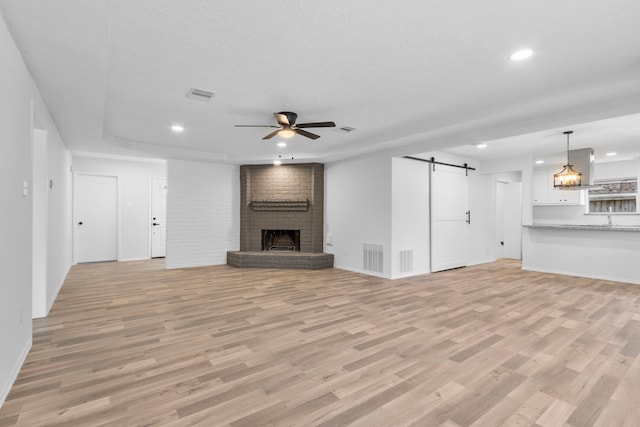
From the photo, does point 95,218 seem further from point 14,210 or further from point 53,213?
point 14,210

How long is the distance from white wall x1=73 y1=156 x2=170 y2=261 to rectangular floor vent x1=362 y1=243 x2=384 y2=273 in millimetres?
5653

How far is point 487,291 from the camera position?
195 inches

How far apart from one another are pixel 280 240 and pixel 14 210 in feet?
19.1

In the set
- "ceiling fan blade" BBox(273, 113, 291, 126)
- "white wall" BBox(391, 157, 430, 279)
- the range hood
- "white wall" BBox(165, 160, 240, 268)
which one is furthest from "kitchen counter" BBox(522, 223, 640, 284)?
"white wall" BBox(165, 160, 240, 268)

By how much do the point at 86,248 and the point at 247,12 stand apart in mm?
7801

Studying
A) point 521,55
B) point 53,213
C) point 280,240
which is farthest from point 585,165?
point 53,213

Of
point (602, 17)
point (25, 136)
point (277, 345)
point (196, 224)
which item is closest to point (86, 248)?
point (196, 224)

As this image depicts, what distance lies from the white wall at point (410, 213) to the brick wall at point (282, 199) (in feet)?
6.88

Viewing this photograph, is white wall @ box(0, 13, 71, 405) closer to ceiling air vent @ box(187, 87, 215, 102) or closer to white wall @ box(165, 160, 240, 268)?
ceiling air vent @ box(187, 87, 215, 102)

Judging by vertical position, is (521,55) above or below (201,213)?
above

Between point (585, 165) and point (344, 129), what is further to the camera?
point (585, 165)

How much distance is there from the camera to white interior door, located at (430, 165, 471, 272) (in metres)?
6.65

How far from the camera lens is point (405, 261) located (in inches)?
242

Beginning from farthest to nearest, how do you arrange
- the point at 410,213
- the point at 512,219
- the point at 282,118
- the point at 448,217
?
1. the point at 512,219
2. the point at 448,217
3. the point at 410,213
4. the point at 282,118
